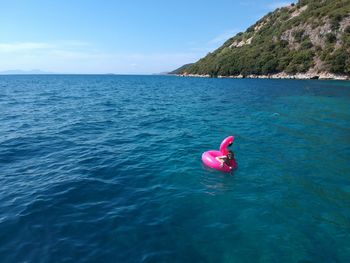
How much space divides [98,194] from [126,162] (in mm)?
4435

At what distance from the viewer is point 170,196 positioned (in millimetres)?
12820

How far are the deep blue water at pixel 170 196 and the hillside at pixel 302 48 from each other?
8262 cm

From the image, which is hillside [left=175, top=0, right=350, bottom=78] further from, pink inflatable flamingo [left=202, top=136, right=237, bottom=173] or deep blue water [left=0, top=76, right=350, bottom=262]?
pink inflatable flamingo [left=202, top=136, right=237, bottom=173]

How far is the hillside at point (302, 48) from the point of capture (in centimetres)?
9720

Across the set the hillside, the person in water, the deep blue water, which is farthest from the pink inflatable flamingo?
the hillside

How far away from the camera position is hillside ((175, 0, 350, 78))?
319 feet

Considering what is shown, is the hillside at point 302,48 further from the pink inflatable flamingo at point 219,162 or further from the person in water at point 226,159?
the person in water at point 226,159

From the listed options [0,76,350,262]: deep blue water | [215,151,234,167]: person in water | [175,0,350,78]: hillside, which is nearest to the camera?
[0,76,350,262]: deep blue water

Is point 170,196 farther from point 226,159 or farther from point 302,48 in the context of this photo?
point 302,48

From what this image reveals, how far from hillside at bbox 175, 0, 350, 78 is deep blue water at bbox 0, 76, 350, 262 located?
3253 inches

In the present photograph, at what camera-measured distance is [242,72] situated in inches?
5359

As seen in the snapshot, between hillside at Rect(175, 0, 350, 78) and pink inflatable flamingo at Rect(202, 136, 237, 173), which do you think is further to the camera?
hillside at Rect(175, 0, 350, 78)

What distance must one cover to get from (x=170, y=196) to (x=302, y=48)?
122589 mm

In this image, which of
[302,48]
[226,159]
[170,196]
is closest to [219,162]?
[226,159]
